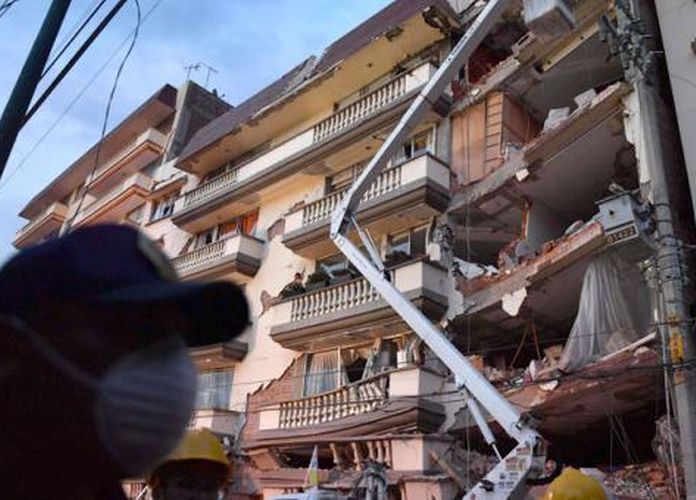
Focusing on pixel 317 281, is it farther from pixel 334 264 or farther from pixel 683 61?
pixel 683 61

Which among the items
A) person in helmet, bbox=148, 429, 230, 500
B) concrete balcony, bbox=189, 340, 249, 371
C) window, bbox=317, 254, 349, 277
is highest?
window, bbox=317, 254, 349, 277

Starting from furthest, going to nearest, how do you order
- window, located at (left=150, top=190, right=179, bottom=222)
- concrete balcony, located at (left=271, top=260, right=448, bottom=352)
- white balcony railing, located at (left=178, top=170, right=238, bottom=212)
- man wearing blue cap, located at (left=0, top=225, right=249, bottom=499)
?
window, located at (left=150, top=190, right=179, bottom=222) < white balcony railing, located at (left=178, top=170, right=238, bottom=212) < concrete balcony, located at (left=271, top=260, right=448, bottom=352) < man wearing blue cap, located at (left=0, top=225, right=249, bottom=499)

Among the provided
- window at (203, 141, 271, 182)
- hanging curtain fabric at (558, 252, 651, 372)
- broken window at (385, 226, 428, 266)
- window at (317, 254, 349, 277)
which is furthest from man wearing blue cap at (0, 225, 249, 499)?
window at (203, 141, 271, 182)

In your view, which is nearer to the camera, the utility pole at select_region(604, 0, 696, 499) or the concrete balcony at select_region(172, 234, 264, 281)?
the utility pole at select_region(604, 0, 696, 499)

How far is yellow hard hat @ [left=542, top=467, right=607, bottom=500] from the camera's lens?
14.6ft

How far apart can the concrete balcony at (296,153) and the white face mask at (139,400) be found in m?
16.1

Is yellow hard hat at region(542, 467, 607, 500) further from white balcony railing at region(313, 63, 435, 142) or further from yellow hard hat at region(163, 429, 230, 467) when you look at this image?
white balcony railing at region(313, 63, 435, 142)

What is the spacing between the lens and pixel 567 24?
27.4ft

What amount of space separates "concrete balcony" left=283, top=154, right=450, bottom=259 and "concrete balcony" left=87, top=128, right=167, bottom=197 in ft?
42.9

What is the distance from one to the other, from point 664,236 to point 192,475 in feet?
29.2

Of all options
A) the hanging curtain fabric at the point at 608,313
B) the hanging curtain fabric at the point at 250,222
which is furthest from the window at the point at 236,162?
the hanging curtain fabric at the point at 608,313

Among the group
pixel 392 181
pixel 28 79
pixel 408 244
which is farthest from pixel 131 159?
pixel 28 79

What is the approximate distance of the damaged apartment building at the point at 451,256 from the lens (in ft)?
35.2

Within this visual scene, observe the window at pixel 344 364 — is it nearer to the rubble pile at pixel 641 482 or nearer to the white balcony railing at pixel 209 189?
the rubble pile at pixel 641 482
